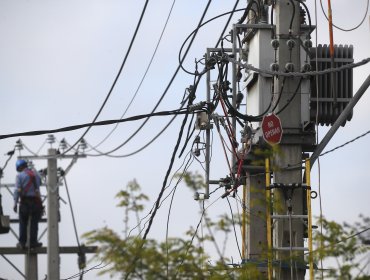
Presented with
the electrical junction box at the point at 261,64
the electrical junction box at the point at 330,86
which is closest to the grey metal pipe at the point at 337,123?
the electrical junction box at the point at 330,86

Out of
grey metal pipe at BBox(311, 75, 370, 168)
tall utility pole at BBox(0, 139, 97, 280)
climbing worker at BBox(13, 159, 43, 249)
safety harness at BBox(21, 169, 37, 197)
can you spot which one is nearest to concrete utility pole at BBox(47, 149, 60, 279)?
tall utility pole at BBox(0, 139, 97, 280)

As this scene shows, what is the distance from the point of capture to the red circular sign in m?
17.2

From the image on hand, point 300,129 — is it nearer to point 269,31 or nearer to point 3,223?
point 269,31

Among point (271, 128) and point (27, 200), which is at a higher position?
point (271, 128)

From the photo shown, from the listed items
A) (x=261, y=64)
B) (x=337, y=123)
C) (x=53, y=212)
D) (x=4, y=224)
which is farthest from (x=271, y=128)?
(x=53, y=212)

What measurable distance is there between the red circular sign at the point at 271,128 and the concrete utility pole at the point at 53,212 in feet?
39.7

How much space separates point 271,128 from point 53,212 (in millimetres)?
12456

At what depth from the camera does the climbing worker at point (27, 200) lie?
28.1 m

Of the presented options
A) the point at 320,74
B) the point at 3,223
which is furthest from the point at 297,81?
the point at 3,223

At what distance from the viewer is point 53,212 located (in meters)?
29.1

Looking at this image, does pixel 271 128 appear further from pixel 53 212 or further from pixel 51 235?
pixel 53 212

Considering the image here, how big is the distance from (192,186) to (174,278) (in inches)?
38.7

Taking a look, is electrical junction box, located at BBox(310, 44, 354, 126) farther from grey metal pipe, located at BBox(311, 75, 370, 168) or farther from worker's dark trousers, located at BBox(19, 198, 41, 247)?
worker's dark trousers, located at BBox(19, 198, 41, 247)

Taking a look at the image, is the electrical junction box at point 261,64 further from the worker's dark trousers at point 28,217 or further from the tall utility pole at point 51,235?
the worker's dark trousers at point 28,217
